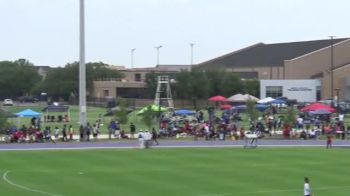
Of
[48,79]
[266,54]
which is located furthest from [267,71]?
[48,79]

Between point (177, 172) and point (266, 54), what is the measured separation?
382ft

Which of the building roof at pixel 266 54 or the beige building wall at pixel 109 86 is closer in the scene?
the building roof at pixel 266 54

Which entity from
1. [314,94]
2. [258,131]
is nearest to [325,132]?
[258,131]

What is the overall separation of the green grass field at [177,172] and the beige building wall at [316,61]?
8154 centimetres

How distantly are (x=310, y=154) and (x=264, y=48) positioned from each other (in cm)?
11390

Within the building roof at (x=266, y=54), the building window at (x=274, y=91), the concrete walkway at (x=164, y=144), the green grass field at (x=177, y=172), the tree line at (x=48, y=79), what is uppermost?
the building roof at (x=266, y=54)

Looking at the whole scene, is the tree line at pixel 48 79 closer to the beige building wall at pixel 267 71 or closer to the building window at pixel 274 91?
the beige building wall at pixel 267 71

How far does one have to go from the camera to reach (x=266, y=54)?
147 meters

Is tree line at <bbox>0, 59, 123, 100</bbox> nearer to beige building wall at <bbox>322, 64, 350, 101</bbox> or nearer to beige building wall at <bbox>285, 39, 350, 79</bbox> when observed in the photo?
beige building wall at <bbox>285, 39, 350, 79</bbox>

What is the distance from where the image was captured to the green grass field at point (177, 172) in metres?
27.0

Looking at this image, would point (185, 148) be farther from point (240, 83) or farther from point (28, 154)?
point (240, 83)

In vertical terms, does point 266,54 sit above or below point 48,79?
above

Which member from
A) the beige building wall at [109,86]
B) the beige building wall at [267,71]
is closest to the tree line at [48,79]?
the beige building wall at [109,86]

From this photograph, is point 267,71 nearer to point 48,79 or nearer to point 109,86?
point 109,86
